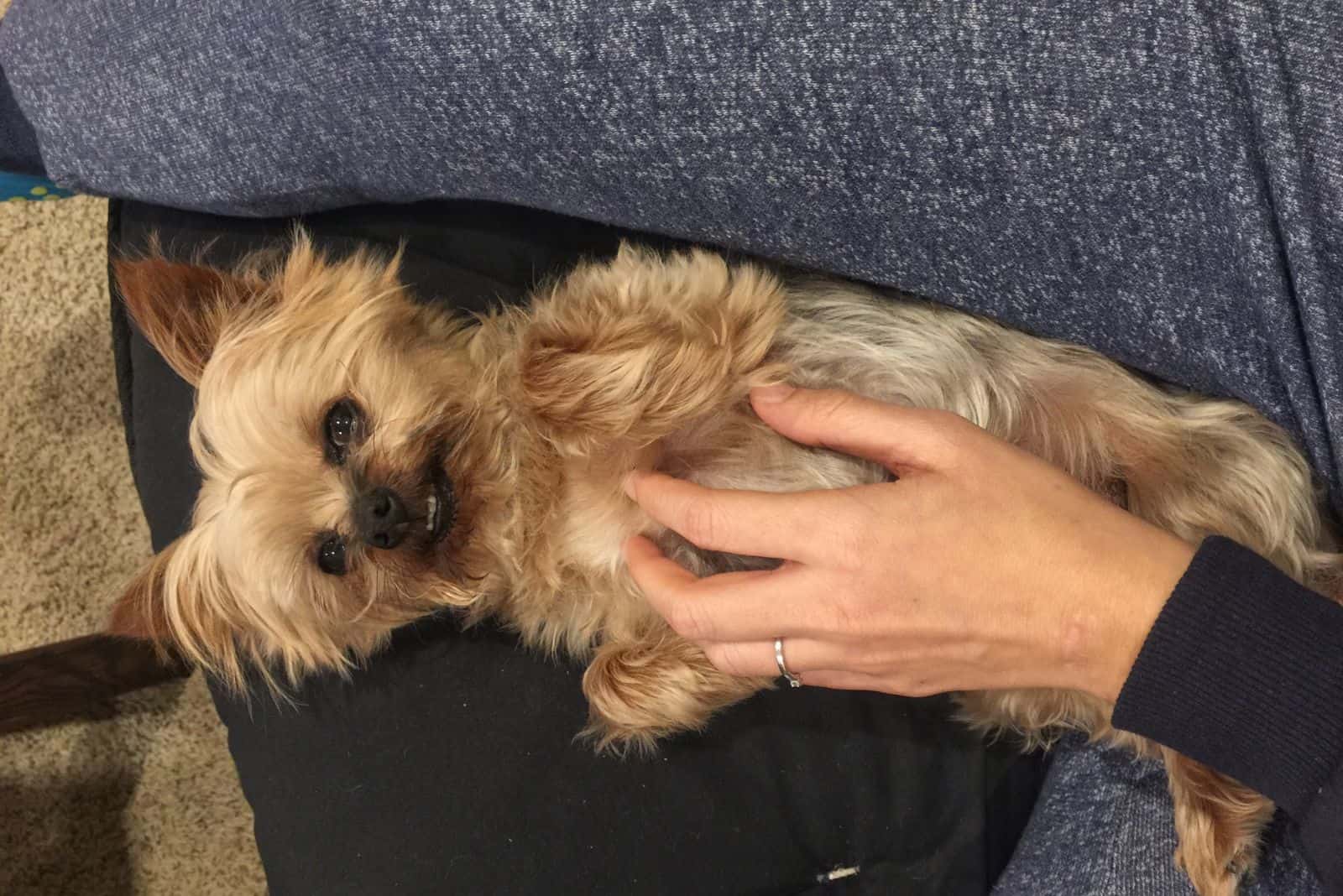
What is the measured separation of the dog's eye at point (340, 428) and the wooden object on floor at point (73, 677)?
2.46ft

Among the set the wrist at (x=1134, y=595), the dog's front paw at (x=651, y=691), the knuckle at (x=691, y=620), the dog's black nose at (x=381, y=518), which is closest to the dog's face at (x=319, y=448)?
the dog's black nose at (x=381, y=518)

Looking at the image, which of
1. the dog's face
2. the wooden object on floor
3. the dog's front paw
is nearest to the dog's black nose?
the dog's face

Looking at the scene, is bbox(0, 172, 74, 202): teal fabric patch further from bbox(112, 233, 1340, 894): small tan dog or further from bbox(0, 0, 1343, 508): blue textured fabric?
bbox(112, 233, 1340, 894): small tan dog

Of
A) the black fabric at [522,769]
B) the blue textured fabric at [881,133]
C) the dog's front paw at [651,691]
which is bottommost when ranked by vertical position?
the black fabric at [522,769]

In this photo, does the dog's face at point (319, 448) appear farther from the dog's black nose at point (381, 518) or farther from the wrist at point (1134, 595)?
the wrist at point (1134, 595)

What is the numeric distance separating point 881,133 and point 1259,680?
2.19 feet

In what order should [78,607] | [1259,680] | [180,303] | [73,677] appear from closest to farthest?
[1259,680], [180,303], [73,677], [78,607]

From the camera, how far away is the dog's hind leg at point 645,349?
1231mm

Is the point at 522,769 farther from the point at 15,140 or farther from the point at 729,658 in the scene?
the point at 15,140

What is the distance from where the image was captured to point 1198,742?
3.20ft

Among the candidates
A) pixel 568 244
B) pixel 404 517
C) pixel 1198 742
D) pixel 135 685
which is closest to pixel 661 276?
pixel 568 244

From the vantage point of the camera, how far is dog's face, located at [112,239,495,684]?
129 cm

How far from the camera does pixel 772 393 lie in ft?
4.02

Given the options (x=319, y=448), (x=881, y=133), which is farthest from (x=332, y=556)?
(x=881, y=133)
